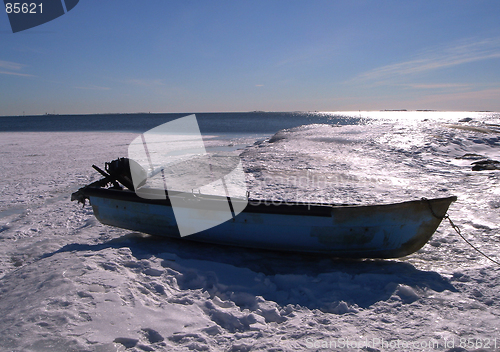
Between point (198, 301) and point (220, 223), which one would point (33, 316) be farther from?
point (220, 223)

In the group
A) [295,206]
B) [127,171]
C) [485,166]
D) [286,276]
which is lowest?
[286,276]

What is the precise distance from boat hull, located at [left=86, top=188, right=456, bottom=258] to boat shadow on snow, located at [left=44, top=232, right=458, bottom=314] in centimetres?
24

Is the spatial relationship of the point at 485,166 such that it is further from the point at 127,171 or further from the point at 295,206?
the point at 127,171

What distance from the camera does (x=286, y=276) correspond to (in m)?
4.70

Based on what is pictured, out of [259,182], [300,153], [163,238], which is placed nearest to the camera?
[163,238]

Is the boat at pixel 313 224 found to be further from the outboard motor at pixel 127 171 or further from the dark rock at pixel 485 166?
the dark rock at pixel 485 166

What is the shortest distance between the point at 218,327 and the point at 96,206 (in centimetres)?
443

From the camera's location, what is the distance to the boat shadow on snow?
4.11 metres

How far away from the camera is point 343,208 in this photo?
191 inches

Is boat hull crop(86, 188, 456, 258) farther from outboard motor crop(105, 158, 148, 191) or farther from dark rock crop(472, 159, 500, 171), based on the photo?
dark rock crop(472, 159, 500, 171)

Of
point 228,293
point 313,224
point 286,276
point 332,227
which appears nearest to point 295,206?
point 313,224

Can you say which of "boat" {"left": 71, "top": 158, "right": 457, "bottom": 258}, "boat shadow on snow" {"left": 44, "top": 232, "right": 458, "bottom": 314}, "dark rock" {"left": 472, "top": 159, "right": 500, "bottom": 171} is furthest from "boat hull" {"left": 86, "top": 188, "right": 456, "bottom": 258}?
"dark rock" {"left": 472, "top": 159, "right": 500, "bottom": 171}

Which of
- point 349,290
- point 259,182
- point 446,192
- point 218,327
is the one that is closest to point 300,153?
point 259,182

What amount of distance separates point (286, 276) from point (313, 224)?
3.32 feet
